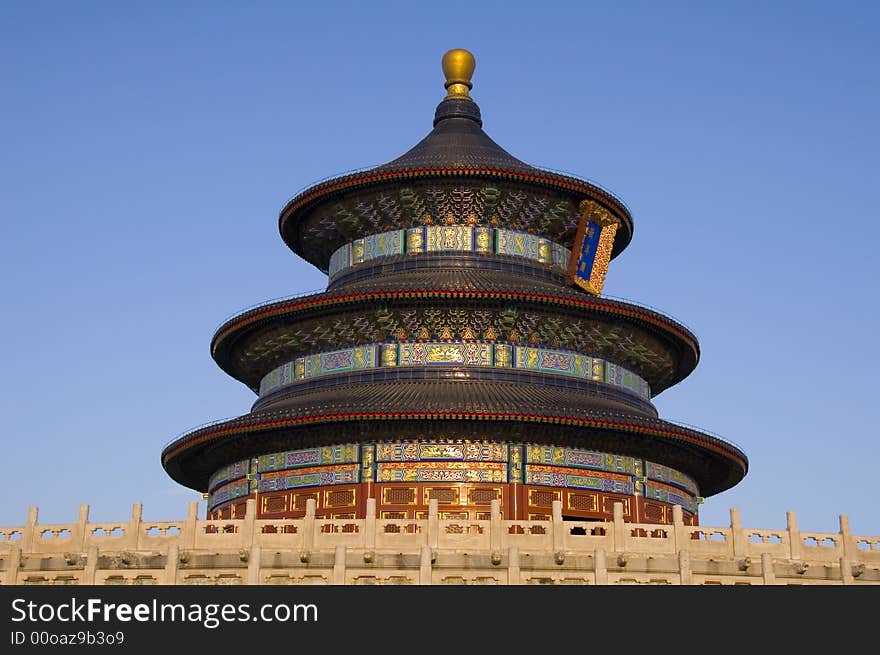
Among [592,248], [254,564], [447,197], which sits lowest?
[254,564]

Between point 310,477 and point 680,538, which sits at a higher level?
point 310,477

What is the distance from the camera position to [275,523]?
28531mm

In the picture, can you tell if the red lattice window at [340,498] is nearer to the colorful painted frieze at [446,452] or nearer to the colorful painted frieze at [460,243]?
the colorful painted frieze at [446,452]

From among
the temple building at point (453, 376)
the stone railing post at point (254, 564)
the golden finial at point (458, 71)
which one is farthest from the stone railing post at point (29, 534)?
the golden finial at point (458, 71)

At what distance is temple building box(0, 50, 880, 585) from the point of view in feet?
128

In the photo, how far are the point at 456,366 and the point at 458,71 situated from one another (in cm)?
1535

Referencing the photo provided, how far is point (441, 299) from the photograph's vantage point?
138 feet

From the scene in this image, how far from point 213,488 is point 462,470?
399 inches

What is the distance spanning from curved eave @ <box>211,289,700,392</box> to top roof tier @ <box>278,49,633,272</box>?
489 centimetres

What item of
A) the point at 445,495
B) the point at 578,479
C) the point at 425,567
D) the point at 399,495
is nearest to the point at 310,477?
the point at 399,495

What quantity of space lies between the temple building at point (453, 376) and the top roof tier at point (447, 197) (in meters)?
0.08

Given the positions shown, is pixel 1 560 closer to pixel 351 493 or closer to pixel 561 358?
pixel 351 493

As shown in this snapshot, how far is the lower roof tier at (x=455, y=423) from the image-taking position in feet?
127

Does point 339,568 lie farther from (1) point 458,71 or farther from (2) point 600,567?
(1) point 458,71
